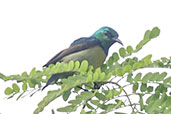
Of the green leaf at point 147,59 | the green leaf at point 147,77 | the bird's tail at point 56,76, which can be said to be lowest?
the green leaf at point 147,77

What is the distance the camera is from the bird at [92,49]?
3.10 meters

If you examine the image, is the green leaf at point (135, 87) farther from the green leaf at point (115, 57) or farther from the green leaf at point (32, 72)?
the green leaf at point (32, 72)

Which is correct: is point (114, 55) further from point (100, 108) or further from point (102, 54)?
point (100, 108)

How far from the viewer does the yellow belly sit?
3.10 m

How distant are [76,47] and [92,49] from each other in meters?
0.13

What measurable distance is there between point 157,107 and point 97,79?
0.37 metres

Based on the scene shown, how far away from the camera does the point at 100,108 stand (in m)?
2.42

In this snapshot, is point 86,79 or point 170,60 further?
point 170,60

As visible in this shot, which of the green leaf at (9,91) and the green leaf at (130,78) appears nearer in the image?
the green leaf at (130,78)

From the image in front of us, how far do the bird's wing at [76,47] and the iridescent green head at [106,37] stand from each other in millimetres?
63

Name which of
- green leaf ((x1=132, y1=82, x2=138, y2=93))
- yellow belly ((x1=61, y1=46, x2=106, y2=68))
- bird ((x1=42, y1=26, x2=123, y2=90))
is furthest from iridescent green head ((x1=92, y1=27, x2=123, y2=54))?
green leaf ((x1=132, y1=82, x2=138, y2=93))

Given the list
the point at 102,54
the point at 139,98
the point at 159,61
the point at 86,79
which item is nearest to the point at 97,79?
the point at 86,79

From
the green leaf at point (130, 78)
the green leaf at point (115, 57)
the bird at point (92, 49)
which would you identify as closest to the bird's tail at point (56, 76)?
the bird at point (92, 49)

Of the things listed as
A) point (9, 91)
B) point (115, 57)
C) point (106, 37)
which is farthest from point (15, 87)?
point (106, 37)
